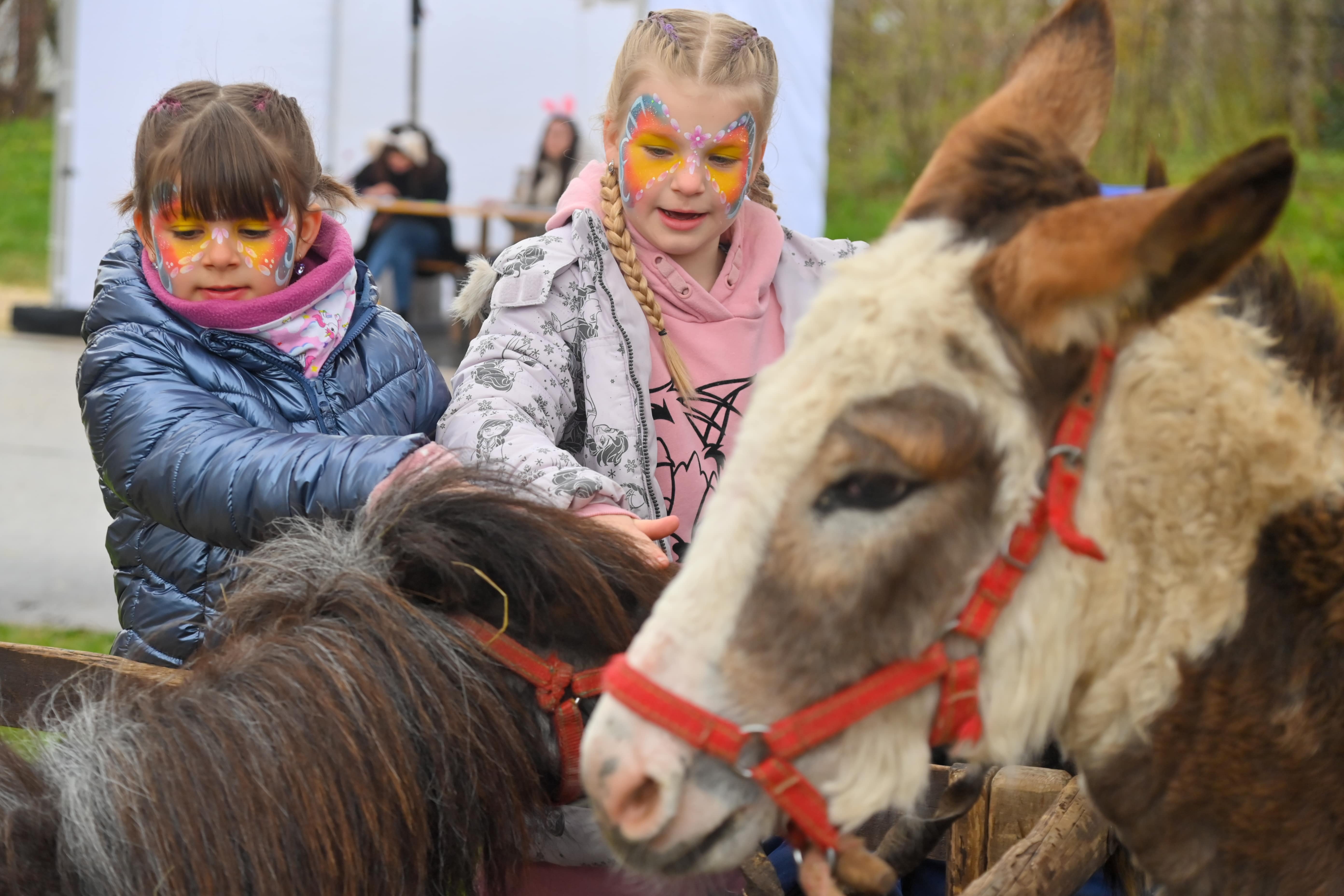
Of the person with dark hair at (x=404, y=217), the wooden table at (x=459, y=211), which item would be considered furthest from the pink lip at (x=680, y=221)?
the person with dark hair at (x=404, y=217)

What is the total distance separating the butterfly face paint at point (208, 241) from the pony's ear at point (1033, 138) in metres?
1.24

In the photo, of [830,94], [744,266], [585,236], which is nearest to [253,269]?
[585,236]

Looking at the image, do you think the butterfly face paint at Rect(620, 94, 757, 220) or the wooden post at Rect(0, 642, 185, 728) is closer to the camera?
the wooden post at Rect(0, 642, 185, 728)

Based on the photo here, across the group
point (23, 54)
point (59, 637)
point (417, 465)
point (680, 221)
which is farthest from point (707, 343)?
point (23, 54)

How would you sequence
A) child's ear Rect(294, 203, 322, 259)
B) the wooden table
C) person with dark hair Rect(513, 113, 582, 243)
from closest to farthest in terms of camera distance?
child's ear Rect(294, 203, 322, 259)
the wooden table
person with dark hair Rect(513, 113, 582, 243)

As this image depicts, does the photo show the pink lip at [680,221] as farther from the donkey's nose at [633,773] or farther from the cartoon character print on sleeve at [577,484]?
the donkey's nose at [633,773]

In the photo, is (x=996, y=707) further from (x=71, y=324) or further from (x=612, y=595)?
(x=71, y=324)

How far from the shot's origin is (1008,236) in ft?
4.48

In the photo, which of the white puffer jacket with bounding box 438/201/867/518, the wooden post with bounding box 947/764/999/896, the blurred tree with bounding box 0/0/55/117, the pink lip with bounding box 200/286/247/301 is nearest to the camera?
the wooden post with bounding box 947/764/999/896

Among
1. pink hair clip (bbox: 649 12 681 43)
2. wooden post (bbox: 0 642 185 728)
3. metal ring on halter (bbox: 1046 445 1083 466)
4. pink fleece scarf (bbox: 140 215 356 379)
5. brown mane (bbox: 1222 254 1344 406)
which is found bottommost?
wooden post (bbox: 0 642 185 728)

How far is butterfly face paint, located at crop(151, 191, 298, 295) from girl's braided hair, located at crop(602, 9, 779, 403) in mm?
606

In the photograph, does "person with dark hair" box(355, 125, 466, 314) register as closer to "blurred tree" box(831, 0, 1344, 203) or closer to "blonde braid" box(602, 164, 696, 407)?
"blurred tree" box(831, 0, 1344, 203)

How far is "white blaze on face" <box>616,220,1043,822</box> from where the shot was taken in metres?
1.32

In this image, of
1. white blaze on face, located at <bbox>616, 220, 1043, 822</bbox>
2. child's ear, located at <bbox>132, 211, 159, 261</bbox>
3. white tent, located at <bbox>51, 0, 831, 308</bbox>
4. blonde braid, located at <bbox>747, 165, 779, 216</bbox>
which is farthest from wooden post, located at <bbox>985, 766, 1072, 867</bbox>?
white tent, located at <bbox>51, 0, 831, 308</bbox>
